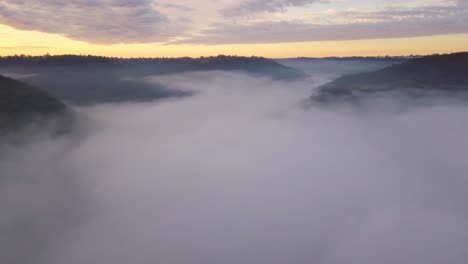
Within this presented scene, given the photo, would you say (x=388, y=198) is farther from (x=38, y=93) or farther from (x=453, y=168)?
(x=38, y=93)

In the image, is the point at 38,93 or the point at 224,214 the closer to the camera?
the point at 38,93

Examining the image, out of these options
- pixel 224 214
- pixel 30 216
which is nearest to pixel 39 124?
pixel 30 216

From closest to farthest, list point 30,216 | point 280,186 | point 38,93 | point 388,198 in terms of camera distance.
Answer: point 30,216, point 38,93, point 388,198, point 280,186

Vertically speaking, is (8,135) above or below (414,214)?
above

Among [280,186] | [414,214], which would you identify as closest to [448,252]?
[414,214]

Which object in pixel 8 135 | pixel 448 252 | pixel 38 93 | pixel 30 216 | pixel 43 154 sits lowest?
pixel 448 252

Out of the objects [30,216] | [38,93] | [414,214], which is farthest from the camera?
[414,214]
